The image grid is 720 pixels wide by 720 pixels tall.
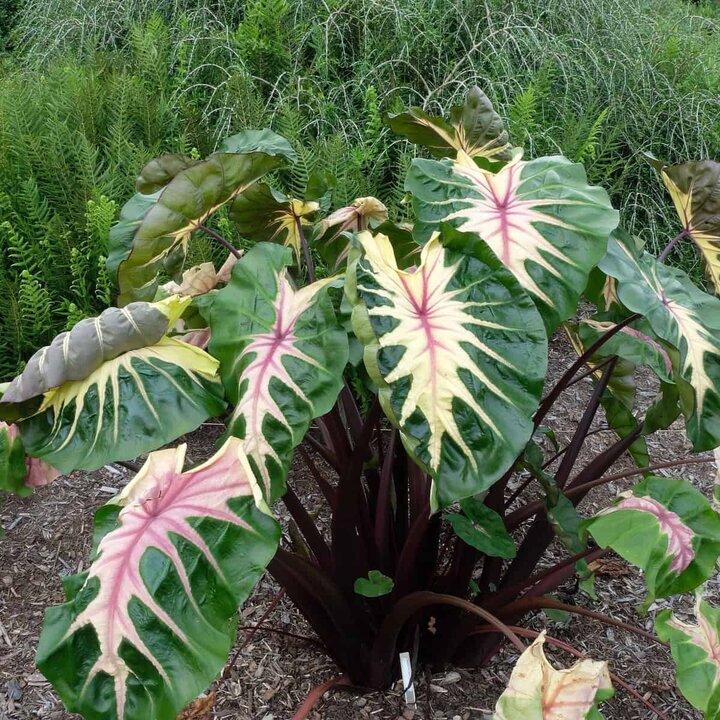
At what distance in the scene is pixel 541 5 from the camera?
149 inches

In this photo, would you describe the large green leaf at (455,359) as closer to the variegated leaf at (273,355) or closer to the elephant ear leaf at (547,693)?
the variegated leaf at (273,355)

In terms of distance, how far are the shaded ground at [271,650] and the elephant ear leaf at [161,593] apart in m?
0.62

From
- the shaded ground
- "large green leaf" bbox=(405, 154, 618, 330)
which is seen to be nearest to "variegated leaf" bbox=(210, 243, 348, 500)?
"large green leaf" bbox=(405, 154, 618, 330)


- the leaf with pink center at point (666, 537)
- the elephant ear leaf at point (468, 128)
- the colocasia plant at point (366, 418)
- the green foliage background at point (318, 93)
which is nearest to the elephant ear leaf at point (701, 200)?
the colocasia plant at point (366, 418)

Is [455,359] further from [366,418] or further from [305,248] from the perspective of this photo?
[305,248]

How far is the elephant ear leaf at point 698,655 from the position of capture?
1.03 m

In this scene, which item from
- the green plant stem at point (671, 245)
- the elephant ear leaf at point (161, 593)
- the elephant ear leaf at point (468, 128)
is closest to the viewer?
the elephant ear leaf at point (161, 593)

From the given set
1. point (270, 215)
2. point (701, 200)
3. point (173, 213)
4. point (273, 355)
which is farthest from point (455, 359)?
point (701, 200)

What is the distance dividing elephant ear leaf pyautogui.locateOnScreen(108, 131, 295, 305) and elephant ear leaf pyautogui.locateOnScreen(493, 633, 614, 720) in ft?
2.78

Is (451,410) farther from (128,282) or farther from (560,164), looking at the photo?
(128,282)

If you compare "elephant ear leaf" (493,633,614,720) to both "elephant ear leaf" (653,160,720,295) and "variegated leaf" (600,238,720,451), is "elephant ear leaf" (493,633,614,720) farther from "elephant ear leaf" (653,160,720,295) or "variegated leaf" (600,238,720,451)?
"elephant ear leaf" (653,160,720,295)

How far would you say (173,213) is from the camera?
48.1 inches

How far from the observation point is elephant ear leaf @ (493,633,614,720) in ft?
2.78

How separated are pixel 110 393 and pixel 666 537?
0.81 meters
